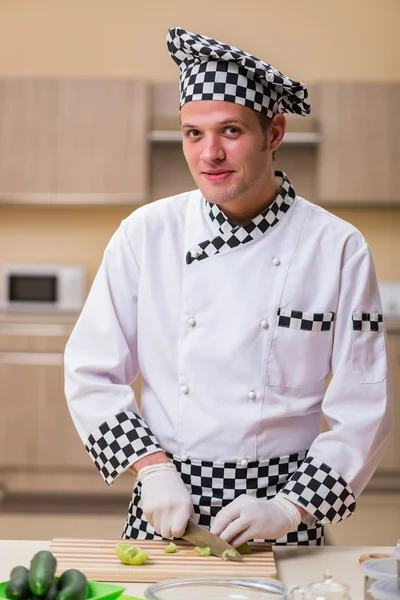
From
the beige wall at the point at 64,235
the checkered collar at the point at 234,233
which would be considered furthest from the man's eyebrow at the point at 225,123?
the beige wall at the point at 64,235

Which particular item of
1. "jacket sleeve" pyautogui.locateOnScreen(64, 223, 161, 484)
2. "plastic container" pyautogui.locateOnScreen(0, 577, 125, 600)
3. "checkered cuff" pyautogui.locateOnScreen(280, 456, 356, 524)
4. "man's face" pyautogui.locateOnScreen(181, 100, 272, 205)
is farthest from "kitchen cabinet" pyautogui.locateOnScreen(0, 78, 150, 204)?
"plastic container" pyautogui.locateOnScreen(0, 577, 125, 600)

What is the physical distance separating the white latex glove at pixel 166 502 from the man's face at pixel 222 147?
0.45 m

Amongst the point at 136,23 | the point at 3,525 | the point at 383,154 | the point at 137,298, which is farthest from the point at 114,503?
the point at 137,298

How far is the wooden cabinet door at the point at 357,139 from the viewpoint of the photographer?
14.4 feet

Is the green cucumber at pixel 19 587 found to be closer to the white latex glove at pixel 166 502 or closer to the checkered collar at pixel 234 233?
the white latex glove at pixel 166 502

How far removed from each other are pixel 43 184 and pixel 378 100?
1.77 m

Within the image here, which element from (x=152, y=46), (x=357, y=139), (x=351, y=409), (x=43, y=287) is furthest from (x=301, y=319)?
(x=152, y=46)

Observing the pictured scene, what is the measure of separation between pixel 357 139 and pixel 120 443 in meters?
3.33

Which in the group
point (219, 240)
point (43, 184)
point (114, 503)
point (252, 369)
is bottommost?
point (114, 503)

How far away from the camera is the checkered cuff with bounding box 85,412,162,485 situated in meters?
1.37

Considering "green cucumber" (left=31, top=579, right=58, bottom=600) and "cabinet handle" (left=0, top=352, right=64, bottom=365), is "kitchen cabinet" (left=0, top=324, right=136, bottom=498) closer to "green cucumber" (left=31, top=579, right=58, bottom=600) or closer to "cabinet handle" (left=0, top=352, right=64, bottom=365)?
"cabinet handle" (left=0, top=352, right=64, bottom=365)

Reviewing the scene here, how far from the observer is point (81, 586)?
0.94 meters

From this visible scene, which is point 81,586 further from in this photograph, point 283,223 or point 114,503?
point 114,503

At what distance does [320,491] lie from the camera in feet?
4.41
